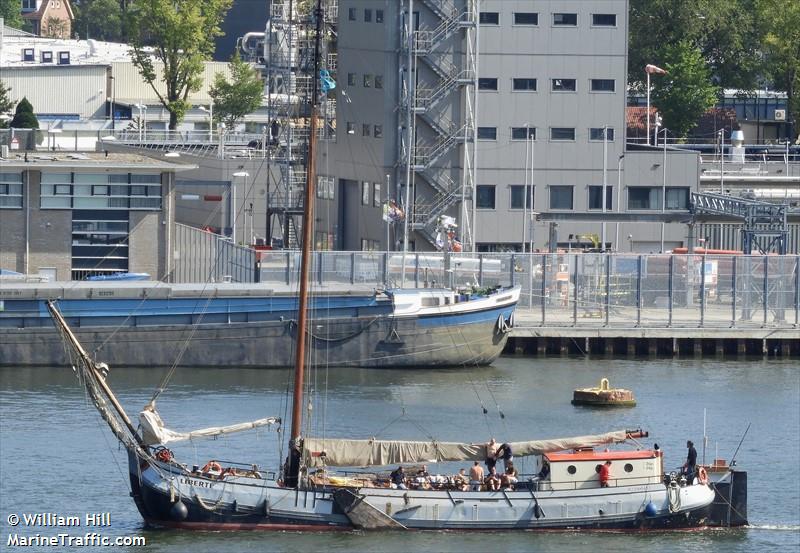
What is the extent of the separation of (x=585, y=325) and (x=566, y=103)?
1830cm

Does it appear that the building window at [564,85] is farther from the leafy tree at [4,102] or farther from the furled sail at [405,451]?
the leafy tree at [4,102]

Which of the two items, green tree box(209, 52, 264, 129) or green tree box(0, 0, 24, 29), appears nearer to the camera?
green tree box(209, 52, 264, 129)

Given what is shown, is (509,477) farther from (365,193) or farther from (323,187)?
(323,187)

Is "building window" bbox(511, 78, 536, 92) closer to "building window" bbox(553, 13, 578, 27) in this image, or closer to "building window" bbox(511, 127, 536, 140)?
"building window" bbox(511, 127, 536, 140)

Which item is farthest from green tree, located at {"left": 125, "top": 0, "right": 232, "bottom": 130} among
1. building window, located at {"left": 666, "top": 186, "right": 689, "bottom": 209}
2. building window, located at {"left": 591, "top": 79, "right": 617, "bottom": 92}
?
building window, located at {"left": 666, "top": 186, "right": 689, "bottom": 209}

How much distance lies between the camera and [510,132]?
9038cm

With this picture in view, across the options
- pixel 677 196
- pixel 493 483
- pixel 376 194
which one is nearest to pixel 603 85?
pixel 677 196

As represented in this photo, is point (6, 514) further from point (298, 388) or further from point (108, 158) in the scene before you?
point (108, 158)

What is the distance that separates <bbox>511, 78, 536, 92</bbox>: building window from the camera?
90250 millimetres

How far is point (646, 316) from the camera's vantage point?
75562 mm

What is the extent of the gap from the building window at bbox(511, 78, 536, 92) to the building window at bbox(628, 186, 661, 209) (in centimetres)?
663

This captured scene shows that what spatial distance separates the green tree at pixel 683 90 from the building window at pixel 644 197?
32421 millimetres

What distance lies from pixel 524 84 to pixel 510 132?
2.25 m

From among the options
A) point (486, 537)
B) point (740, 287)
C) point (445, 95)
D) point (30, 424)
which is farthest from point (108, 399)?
point (445, 95)
